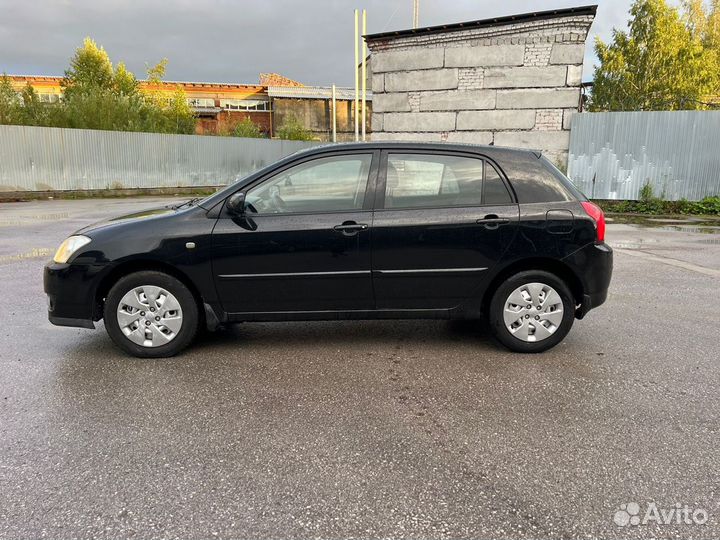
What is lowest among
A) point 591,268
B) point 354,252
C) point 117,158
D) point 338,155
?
point 591,268

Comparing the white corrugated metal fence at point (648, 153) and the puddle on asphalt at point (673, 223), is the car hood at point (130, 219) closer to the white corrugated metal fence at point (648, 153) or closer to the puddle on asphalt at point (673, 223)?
the puddle on asphalt at point (673, 223)

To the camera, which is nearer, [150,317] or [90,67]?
[150,317]

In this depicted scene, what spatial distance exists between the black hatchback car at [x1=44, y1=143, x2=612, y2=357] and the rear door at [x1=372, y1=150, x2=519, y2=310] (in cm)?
1

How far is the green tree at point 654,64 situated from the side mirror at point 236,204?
99.6 feet

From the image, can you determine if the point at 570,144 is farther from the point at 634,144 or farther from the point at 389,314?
the point at 389,314

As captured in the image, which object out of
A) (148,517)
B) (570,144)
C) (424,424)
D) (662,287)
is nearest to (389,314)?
Result: (424,424)

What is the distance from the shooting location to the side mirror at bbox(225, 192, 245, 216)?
4.07 m

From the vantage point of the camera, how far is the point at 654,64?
31.2 metres

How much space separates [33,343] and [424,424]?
11.4 feet

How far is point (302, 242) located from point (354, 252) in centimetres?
41

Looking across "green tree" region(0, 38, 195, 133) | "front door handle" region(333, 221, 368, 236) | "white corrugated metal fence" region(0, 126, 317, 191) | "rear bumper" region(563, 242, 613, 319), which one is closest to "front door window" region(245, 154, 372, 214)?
"front door handle" region(333, 221, 368, 236)

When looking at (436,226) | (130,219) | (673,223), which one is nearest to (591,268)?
(436,226)

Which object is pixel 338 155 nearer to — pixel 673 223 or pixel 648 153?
pixel 673 223

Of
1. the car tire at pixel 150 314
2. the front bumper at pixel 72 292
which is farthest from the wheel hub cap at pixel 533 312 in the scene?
the front bumper at pixel 72 292
